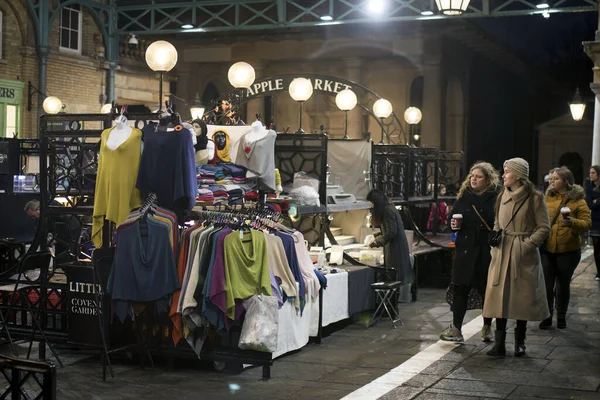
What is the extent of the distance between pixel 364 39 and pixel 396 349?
26.6 metres

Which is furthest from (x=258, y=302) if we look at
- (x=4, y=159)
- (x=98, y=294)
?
(x=4, y=159)

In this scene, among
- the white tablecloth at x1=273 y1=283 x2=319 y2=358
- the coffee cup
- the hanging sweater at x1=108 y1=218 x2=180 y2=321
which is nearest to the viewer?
the hanging sweater at x1=108 y1=218 x2=180 y2=321

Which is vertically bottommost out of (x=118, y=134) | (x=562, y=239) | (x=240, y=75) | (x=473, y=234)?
(x=562, y=239)

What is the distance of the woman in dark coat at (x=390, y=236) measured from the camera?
12.6 meters

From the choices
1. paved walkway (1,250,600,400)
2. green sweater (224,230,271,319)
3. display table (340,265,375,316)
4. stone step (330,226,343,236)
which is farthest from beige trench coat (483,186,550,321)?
stone step (330,226,343,236)

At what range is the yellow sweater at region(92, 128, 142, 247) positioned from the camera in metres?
9.16

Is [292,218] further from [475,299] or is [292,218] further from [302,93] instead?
[302,93]

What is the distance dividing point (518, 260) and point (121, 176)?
3.76m

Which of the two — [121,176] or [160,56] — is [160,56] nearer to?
[160,56]

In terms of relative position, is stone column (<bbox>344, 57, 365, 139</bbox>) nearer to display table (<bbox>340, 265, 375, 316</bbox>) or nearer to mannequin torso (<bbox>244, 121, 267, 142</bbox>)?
display table (<bbox>340, 265, 375, 316</bbox>)

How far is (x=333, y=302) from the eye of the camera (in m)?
11.0

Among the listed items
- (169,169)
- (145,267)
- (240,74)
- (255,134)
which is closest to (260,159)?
(255,134)

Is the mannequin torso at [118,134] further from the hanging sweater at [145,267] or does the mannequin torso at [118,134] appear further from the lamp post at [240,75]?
the lamp post at [240,75]

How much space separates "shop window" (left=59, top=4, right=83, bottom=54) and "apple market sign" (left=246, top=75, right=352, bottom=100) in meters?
11.1
